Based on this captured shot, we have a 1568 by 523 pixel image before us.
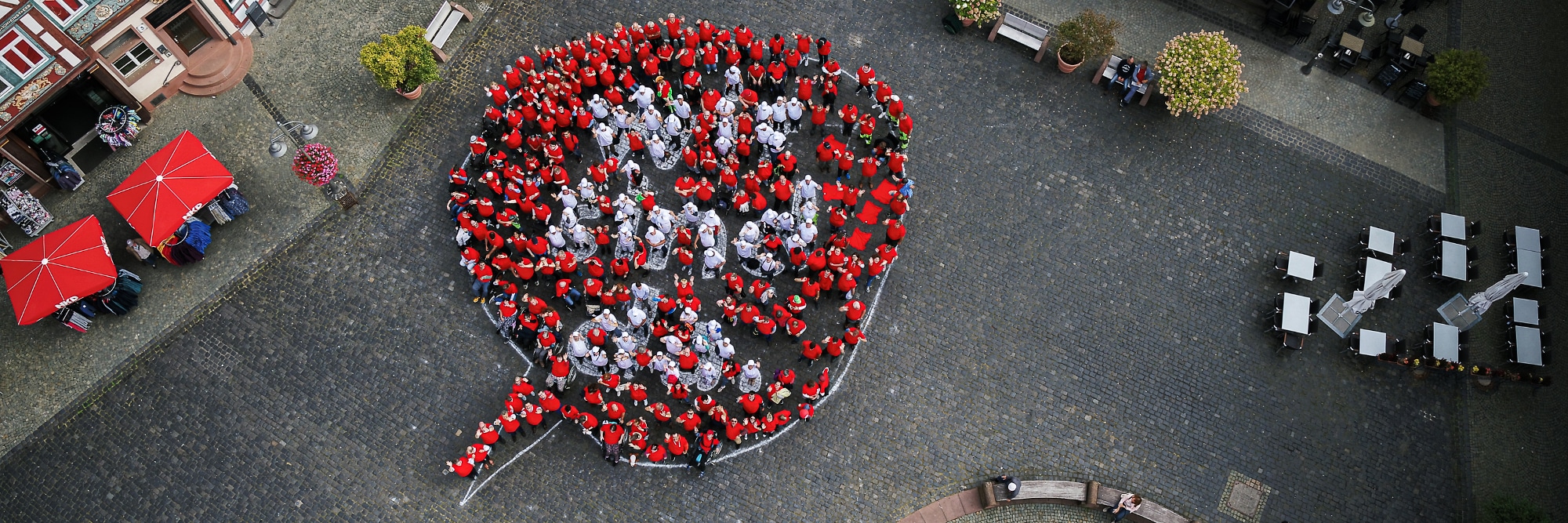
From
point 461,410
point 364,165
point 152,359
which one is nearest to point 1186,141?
point 461,410

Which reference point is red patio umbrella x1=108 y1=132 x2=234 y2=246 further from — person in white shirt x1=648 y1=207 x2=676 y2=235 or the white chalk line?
person in white shirt x1=648 y1=207 x2=676 y2=235

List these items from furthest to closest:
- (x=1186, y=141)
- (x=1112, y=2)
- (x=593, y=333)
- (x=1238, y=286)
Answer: (x=1112, y=2) < (x=1186, y=141) < (x=1238, y=286) < (x=593, y=333)

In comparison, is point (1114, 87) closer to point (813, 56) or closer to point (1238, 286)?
point (1238, 286)

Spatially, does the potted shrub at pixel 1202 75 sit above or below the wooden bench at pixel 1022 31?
above

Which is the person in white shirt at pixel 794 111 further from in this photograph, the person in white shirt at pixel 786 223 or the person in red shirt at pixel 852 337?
the person in red shirt at pixel 852 337

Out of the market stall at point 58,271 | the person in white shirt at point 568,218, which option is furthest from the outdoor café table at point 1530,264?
the market stall at point 58,271

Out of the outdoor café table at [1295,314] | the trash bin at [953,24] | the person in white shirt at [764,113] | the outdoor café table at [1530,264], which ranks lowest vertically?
the person in white shirt at [764,113]

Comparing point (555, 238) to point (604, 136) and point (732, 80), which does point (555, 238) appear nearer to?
point (604, 136)
